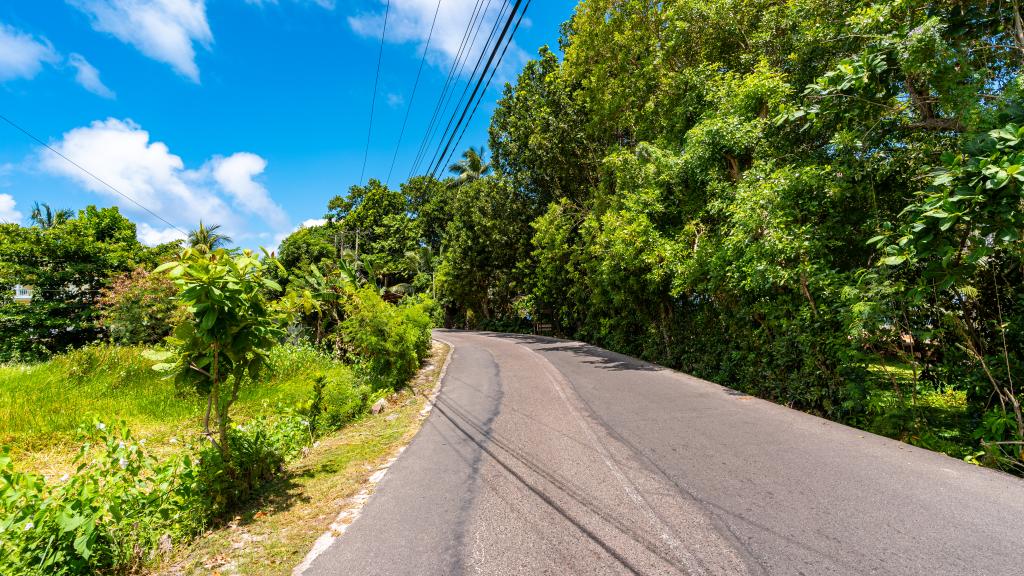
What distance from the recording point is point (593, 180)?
21891mm

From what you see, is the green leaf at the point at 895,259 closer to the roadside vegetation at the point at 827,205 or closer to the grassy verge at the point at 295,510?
the roadside vegetation at the point at 827,205

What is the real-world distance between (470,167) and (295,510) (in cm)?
4324

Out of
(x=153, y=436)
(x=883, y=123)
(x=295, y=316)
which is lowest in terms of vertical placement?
(x=153, y=436)

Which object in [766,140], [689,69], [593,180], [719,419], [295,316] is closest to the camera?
[295,316]

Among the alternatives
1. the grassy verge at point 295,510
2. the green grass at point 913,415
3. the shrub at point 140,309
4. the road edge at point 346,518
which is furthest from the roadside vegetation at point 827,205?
the shrub at point 140,309

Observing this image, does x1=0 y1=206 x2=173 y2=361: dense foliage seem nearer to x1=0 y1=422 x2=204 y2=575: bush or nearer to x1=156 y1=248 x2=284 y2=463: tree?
x1=156 y1=248 x2=284 y2=463: tree

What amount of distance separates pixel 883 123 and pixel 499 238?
2093 centimetres

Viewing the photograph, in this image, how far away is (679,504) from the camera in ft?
13.2

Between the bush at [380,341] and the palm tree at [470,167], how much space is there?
34014 mm

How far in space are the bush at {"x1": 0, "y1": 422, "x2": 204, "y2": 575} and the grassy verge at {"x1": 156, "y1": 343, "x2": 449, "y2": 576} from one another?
299 millimetres

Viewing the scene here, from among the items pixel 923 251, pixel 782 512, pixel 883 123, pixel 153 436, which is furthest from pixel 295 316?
pixel 883 123

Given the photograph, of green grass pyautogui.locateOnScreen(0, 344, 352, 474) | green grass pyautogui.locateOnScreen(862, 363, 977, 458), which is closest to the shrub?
green grass pyautogui.locateOnScreen(0, 344, 352, 474)

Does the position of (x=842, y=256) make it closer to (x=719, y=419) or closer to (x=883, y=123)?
(x=883, y=123)

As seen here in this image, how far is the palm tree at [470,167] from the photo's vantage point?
44375mm
